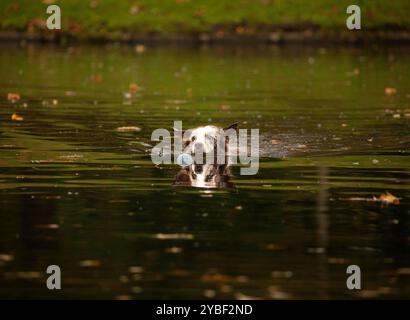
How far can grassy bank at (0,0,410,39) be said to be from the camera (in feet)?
136

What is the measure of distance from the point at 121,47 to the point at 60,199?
28992 mm

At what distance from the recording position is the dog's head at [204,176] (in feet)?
44.7

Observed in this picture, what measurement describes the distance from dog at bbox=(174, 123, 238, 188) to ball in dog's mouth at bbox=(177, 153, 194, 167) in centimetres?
5

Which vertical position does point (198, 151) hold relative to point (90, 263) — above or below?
above

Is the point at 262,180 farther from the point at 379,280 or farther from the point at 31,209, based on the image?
the point at 379,280

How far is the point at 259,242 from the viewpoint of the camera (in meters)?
10.3

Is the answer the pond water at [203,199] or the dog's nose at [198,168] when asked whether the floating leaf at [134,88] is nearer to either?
the pond water at [203,199]

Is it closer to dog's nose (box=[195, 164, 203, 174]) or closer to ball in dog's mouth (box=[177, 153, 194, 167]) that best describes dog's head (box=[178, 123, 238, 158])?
ball in dog's mouth (box=[177, 153, 194, 167])

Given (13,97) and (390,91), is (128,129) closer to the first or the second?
(13,97)

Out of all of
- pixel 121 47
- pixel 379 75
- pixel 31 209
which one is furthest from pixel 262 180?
pixel 121 47

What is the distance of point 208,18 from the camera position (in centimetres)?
4184

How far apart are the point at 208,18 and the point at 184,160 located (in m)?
26.7

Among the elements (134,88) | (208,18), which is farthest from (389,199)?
(208,18)

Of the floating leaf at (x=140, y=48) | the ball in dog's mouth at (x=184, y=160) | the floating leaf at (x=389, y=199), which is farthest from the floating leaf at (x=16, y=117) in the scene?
the floating leaf at (x=140, y=48)
